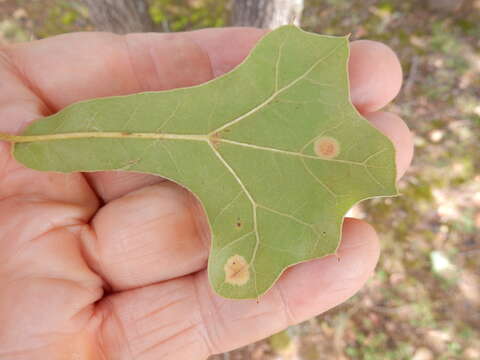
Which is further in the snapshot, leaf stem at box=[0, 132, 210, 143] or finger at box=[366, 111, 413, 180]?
finger at box=[366, 111, 413, 180]

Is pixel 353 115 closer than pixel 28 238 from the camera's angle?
Yes

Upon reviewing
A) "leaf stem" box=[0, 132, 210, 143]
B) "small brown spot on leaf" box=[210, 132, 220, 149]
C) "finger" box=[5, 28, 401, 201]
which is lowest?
"small brown spot on leaf" box=[210, 132, 220, 149]

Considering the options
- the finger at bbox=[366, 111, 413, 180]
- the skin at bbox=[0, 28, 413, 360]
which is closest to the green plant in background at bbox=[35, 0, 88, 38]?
the skin at bbox=[0, 28, 413, 360]

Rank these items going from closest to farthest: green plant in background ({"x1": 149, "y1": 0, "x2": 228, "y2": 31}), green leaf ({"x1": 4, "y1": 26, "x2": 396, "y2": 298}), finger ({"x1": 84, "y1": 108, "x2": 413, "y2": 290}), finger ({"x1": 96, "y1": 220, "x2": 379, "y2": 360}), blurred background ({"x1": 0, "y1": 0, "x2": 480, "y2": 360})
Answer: green leaf ({"x1": 4, "y1": 26, "x2": 396, "y2": 298}) → finger ({"x1": 96, "y1": 220, "x2": 379, "y2": 360}) → finger ({"x1": 84, "y1": 108, "x2": 413, "y2": 290}) → blurred background ({"x1": 0, "y1": 0, "x2": 480, "y2": 360}) → green plant in background ({"x1": 149, "y1": 0, "x2": 228, "y2": 31})

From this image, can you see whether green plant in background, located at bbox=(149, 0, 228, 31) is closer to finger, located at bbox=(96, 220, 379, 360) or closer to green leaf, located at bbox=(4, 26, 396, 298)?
green leaf, located at bbox=(4, 26, 396, 298)

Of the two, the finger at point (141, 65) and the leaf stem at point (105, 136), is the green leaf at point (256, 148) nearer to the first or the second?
the leaf stem at point (105, 136)

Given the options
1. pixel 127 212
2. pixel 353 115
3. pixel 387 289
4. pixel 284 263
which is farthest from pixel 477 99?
pixel 127 212

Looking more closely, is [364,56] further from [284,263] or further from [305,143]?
[284,263]
